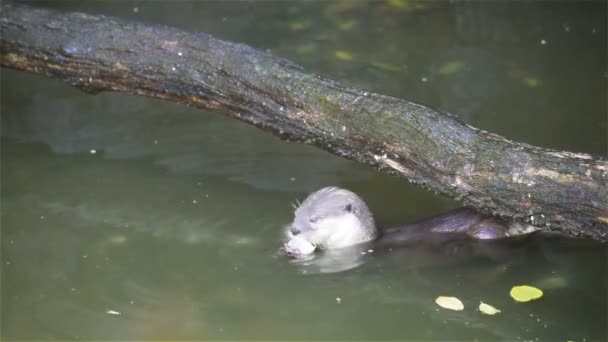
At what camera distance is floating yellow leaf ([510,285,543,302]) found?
3.96m

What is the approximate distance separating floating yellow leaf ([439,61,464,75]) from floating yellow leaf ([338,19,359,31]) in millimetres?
968

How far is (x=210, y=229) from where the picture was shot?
4.60 meters

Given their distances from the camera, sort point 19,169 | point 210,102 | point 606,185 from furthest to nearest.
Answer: point 19,169, point 210,102, point 606,185

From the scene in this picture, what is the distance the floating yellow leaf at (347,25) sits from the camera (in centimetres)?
695

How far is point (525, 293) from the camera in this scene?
400 cm

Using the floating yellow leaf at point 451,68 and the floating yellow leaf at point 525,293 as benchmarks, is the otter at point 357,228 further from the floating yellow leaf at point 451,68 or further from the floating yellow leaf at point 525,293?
the floating yellow leaf at point 451,68

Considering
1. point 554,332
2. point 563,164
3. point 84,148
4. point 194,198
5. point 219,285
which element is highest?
point 84,148

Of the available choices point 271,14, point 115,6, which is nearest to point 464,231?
point 271,14

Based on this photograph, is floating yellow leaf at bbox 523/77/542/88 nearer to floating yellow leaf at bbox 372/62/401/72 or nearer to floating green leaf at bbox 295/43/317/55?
floating yellow leaf at bbox 372/62/401/72

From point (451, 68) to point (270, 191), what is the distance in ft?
6.36

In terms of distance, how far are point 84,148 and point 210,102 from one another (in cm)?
117

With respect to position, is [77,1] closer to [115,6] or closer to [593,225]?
[115,6]

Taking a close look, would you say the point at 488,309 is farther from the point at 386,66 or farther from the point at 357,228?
the point at 386,66

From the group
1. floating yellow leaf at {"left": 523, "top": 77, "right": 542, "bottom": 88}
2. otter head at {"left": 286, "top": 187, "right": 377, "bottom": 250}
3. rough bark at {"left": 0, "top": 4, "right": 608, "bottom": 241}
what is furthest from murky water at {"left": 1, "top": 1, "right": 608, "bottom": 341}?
rough bark at {"left": 0, "top": 4, "right": 608, "bottom": 241}
